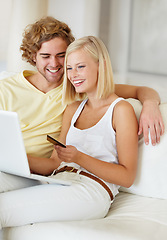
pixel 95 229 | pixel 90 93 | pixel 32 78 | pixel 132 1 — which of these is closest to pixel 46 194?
pixel 95 229

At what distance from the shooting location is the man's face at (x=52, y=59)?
1739mm

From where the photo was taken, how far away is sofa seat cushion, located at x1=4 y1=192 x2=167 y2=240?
45.6 inches

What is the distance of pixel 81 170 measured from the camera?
1.42m

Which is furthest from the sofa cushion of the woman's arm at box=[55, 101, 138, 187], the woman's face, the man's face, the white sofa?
the man's face

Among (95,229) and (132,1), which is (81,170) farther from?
(132,1)

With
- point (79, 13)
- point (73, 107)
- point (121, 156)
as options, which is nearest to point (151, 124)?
point (121, 156)

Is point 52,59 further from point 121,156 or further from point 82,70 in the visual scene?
point 121,156

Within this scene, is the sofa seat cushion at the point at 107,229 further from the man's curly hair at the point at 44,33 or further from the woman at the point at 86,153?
the man's curly hair at the point at 44,33

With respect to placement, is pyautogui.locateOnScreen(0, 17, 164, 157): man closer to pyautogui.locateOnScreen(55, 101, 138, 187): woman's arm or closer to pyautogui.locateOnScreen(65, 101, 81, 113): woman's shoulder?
pyautogui.locateOnScreen(65, 101, 81, 113): woman's shoulder

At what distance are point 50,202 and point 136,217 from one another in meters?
0.32

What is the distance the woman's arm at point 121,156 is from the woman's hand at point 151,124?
1.4 inches

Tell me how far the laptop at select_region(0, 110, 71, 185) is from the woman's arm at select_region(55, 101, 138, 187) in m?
0.12

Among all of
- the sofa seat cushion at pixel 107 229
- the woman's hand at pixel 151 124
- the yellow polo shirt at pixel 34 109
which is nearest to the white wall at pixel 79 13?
the yellow polo shirt at pixel 34 109

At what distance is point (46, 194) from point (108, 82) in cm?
54
